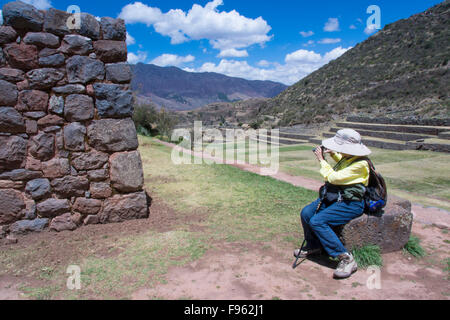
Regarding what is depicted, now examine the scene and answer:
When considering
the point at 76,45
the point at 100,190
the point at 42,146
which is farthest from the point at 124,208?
the point at 76,45

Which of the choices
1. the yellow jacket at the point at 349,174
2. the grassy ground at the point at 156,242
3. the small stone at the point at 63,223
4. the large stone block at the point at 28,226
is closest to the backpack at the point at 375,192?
the yellow jacket at the point at 349,174

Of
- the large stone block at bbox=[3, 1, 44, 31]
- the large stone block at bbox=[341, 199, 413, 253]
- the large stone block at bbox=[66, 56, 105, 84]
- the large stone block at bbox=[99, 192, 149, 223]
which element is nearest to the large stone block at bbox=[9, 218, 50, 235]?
the large stone block at bbox=[99, 192, 149, 223]

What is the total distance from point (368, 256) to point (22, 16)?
5064 millimetres

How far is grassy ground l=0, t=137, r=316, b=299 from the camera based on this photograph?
3.20 m

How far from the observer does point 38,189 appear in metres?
4.26

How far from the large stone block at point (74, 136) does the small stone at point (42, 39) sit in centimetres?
106

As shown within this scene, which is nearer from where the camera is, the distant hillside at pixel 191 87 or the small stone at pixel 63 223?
the small stone at pixel 63 223

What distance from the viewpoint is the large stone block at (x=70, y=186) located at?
172 inches

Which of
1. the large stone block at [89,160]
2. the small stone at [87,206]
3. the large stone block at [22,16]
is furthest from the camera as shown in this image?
the small stone at [87,206]

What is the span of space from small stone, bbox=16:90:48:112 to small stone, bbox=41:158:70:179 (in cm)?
73

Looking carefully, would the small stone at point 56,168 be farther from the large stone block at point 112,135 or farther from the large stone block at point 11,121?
the large stone block at point 11,121
